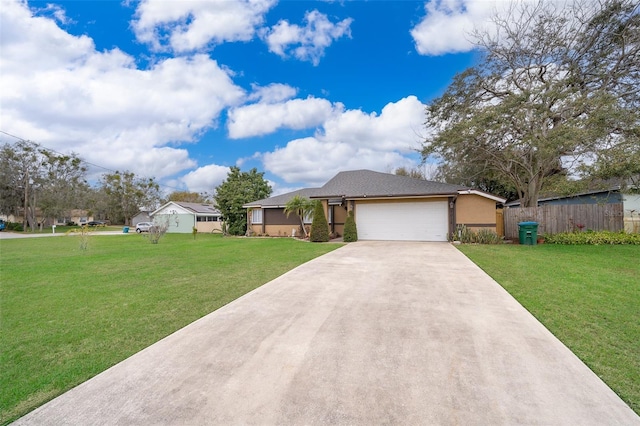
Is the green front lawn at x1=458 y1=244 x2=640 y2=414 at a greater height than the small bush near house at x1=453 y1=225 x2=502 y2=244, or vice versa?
the small bush near house at x1=453 y1=225 x2=502 y2=244

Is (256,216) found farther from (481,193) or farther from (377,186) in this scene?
(481,193)

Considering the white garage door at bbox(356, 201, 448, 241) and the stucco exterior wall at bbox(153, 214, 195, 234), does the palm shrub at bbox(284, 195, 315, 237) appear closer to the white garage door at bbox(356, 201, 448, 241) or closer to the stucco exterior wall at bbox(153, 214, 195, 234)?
the white garage door at bbox(356, 201, 448, 241)

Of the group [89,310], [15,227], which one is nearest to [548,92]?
[89,310]

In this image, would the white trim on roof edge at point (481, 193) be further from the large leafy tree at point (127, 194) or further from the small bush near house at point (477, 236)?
the large leafy tree at point (127, 194)

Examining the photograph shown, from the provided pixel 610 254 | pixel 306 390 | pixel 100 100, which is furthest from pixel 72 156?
pixel 610 254

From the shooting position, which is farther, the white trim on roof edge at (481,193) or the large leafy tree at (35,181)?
the large leafy tree at (35,181)

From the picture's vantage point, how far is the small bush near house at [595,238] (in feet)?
37.5

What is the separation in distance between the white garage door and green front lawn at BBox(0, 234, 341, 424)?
7.61 m

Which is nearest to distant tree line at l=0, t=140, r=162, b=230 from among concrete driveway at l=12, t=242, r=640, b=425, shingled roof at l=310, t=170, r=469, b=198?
shingled roof at l=310, t=170, r=469, b=198

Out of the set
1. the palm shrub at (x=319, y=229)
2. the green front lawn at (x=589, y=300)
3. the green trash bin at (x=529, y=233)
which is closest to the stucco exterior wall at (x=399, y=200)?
the palm shrub at (x=319, y=229)

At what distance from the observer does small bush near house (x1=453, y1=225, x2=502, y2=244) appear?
13195mm

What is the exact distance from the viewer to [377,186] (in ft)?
55.0

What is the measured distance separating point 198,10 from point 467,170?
17.3 metres

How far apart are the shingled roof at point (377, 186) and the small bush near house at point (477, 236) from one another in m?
1.94
